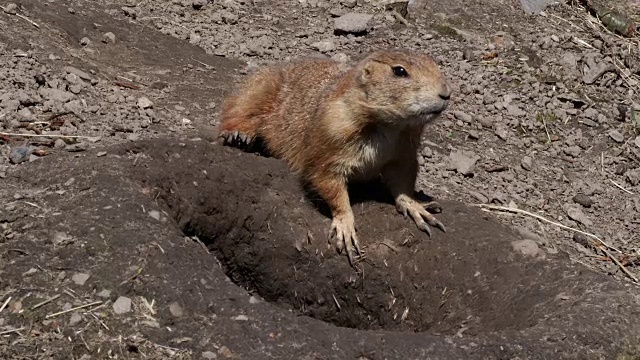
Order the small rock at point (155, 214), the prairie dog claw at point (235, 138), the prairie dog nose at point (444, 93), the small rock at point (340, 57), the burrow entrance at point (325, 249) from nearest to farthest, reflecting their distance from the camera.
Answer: the small rock at point (155, 214) < the prairie dog nose at point (444, 93) < the burrow entrance at point (325, 249) < the prairie dog claw at point (235, 138) < the small rock at point (340, 57)

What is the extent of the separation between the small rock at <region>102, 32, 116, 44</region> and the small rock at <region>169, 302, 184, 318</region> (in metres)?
4.38

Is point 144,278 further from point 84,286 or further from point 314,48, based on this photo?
point 314,48

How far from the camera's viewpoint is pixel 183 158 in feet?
19.9

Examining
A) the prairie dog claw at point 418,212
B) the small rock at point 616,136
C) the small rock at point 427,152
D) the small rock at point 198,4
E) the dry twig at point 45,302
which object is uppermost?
the dry twig at point 45,302

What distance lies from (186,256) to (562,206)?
12.9 ft

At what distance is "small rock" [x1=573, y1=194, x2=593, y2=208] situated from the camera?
7.90m

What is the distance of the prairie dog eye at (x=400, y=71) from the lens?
5.60 metres

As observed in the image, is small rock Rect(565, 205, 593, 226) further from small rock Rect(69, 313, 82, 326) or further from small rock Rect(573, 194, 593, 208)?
small rock Rect(69, 313, 82, 326)

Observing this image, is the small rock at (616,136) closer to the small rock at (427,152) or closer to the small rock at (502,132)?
the small rock at (502,132)

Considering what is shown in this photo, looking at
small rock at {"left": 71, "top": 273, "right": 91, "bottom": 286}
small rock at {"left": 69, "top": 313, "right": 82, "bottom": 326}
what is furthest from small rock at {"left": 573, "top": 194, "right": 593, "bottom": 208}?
small rock at {"left": 69, "top": 313, "right": 82, "bottom": 326}

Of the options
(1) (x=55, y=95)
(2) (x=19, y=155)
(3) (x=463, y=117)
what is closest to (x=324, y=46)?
(3) (x=463, y=117)

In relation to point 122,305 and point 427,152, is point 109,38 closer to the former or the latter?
point 427,152

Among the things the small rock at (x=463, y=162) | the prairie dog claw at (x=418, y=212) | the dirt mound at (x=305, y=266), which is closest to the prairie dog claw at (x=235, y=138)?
A: the dirt mound at (x=305, y=266)

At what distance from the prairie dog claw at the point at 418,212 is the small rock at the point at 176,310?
6.74 ft
